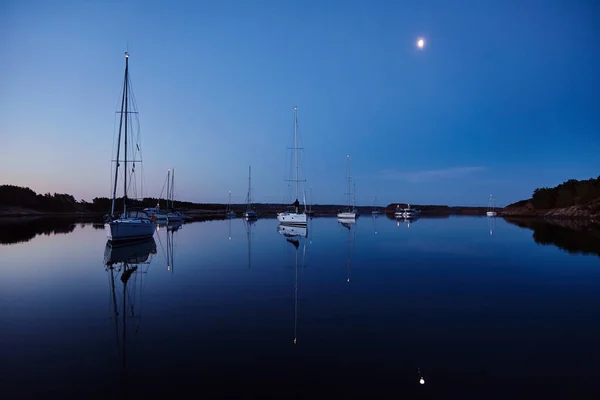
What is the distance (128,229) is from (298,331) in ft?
74.4

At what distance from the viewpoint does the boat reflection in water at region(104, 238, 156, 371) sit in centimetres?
970

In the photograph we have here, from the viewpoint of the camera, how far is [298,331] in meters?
9.20

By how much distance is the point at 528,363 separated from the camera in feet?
24.3

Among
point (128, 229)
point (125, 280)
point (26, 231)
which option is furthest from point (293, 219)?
point (125, 280)

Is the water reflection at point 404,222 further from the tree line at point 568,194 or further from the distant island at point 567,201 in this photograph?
the tree line at point 568,194

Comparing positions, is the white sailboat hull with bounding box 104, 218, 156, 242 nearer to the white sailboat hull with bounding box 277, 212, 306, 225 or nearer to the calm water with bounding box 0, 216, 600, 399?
the calm water with bounding box 0, 216, 600, 399

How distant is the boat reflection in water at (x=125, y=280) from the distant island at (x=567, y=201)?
103733 mm

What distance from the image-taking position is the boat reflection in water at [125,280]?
970 cm

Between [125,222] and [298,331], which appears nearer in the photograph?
[298,331]

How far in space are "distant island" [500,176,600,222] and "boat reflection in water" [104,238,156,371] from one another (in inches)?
4084

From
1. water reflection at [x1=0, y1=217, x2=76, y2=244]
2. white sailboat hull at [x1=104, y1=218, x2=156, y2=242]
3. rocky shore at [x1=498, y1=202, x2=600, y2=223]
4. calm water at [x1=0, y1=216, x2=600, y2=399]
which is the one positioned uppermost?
rocky shore at [x1=498, y1=202, x2=600, y2=223]

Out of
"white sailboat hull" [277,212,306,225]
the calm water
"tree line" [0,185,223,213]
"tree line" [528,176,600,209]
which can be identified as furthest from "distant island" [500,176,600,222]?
"tree line" [0,185,223,213]

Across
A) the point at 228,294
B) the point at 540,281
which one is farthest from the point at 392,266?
the point at 228,294

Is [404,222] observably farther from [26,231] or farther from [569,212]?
[569,212]
